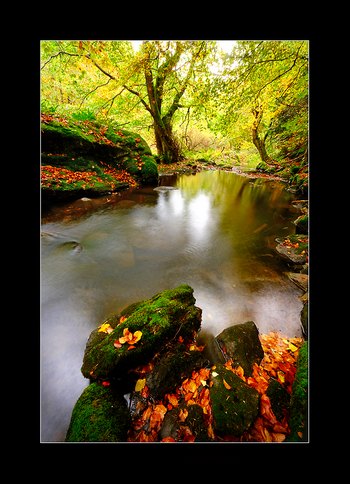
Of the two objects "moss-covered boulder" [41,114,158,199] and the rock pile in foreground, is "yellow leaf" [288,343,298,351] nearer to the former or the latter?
the rock pile in foreground

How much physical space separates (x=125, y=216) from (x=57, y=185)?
2.52 meters

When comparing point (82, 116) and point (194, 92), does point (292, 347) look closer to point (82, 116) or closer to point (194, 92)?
point (194, 92)

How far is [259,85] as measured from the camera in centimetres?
407

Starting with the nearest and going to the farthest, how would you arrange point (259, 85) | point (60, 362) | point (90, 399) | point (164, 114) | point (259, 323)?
point (90, 399), point (60, 362), point (259, 323), point (259, 85), point (164, 114)

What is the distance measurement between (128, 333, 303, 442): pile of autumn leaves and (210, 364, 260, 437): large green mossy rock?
4 centimetres

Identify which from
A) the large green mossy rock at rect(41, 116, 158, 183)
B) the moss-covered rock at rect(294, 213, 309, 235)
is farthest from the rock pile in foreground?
the large green mossy rock at rect(41, 116, 158, 183)

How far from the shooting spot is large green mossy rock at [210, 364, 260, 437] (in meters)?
1.58

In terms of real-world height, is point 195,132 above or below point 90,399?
above

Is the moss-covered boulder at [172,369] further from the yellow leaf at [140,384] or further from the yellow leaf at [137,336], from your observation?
the yellow leaf at [137,336]

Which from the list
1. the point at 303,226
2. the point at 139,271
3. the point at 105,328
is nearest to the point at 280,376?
the point at 105,328

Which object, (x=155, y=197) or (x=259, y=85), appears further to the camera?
(x=155, y=197)

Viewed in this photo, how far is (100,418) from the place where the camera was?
5.26ft
